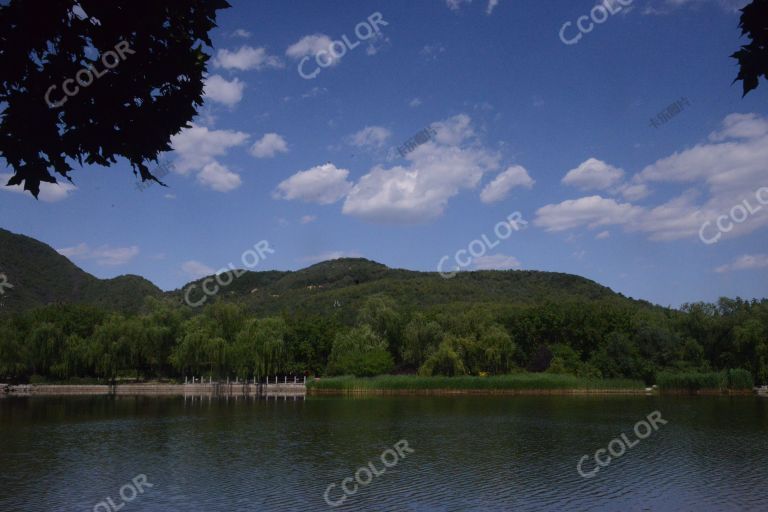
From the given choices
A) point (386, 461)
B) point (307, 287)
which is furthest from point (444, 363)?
point (307, 287)

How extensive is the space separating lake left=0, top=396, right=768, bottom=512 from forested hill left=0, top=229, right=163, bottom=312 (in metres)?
85.9

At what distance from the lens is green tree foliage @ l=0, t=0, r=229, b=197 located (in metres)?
3.96

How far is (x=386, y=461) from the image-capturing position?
1812 centimetres

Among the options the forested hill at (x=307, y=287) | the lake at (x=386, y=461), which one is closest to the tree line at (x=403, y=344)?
the lake at (x=386, y=461)

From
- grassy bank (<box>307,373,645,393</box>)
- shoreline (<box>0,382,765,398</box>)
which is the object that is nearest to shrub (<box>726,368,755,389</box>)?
Result: shoreline (<box>0,382,765,398</box>)

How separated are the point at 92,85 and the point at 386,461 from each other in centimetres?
1574

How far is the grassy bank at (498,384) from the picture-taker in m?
46.2

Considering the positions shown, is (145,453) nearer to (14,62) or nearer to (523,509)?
(523,509)

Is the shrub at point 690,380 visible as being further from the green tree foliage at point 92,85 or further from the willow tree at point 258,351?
the green tree foliage at point 92,85

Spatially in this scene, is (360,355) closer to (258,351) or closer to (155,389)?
(258,351)

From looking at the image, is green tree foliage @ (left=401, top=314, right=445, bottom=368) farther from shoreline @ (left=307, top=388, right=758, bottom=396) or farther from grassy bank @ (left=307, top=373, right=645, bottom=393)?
shoreline @ (left=307, top=388, right=758, bottom=396)

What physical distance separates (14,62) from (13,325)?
65533 millimetres

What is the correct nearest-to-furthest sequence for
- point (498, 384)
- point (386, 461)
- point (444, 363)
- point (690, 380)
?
1. point (386, 461)
2. point (690, 380)
3. point (498, 384)
4. point (444, 363)

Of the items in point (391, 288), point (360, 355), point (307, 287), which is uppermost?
point (307, 287)
